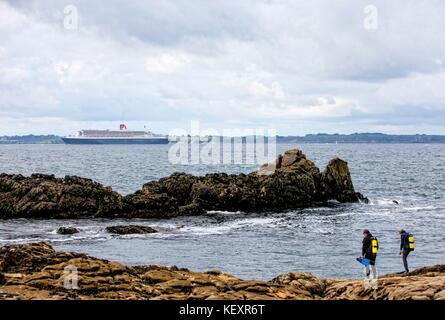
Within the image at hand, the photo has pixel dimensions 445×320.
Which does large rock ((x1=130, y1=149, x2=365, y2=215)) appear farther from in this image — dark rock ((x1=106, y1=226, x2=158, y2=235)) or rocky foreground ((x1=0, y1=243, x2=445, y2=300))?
rocky foreground ((x1=0, y1=243, x2=445, y2=300))

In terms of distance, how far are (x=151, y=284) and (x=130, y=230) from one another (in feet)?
74.3

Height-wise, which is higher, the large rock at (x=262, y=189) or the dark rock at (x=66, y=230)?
the large rock at (x=262, y=189)

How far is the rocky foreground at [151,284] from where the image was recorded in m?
16.9

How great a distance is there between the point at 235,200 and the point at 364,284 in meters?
35.8

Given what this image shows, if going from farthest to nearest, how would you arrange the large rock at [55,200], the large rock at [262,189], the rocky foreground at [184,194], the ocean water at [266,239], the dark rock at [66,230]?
the large rock at [262,189] < the rocky foreground at [184,194] < the large rock at [55,200] < the dark rock at [66,230] < the ocean water at [266,239]

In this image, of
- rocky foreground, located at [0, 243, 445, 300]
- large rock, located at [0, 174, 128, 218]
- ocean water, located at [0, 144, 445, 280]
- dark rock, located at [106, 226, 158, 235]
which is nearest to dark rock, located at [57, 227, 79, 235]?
ocean water, located at [0, 144, 445, 280]

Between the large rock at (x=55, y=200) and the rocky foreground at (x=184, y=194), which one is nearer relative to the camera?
the large rock at (x=55, y=200)

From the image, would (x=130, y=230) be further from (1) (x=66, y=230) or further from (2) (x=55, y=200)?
(2) (x=55, y=200)

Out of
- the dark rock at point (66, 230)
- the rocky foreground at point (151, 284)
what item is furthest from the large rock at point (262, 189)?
the rocky foreground at point (151, 284)

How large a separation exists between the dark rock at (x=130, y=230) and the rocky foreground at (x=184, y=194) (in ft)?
23.7

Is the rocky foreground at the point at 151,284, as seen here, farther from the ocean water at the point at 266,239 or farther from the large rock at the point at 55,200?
the large rock at the point at 55,200

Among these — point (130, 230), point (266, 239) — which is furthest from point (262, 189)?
point (130, 230)

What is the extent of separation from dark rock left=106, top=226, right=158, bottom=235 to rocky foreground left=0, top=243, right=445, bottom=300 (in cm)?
1965

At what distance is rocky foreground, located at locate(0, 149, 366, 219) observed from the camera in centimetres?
4925
